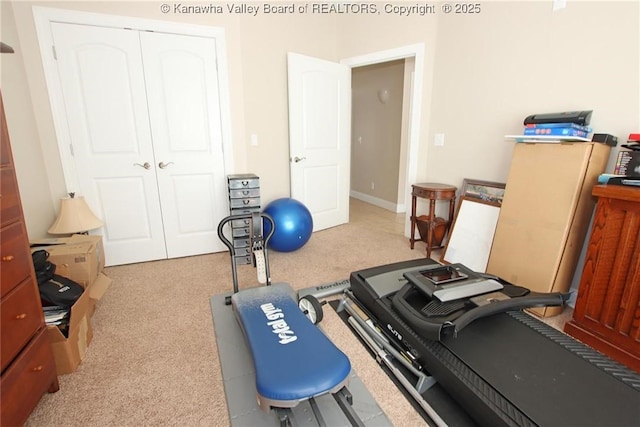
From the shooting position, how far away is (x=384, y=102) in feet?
16.3

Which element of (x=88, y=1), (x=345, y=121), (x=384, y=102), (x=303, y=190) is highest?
(x=88, y=1)

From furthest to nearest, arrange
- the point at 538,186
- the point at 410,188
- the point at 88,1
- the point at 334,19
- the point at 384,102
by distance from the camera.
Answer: the point at 384,102 → the point at 334,19 → the point at 410,188 → the point at 88,1 → the point at 538,186

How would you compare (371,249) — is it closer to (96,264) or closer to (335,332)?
(335,332)

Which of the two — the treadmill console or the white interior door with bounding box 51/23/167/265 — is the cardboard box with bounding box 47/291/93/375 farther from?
the treadmill console

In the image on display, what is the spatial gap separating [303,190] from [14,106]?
2.52m

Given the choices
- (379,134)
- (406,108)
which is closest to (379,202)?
(379,134)

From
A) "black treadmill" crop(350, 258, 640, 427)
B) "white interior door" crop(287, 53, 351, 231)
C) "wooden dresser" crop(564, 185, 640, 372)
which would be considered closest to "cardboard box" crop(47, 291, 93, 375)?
"black treadmill" crop(350, 258, 640, 427)

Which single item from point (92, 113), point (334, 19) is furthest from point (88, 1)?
point (334, 19)

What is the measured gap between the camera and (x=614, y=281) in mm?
1705

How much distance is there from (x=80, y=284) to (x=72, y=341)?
435mm

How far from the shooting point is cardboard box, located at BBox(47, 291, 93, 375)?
158 cm

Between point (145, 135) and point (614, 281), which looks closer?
point (614, 281)

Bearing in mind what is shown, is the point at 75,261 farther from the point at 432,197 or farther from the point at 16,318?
the point at 432,197

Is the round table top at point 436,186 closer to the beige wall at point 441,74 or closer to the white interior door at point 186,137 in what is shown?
the beige wall at point 441,74
